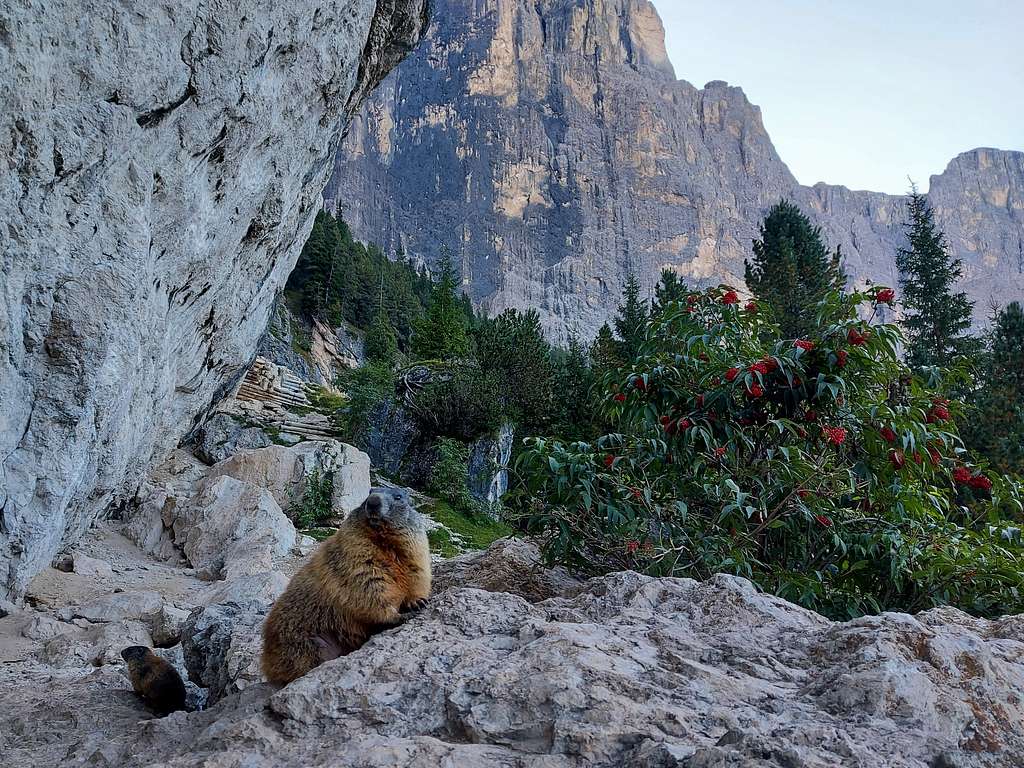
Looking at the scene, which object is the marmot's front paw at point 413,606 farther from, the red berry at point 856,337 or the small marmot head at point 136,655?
the red berry at point 856,337

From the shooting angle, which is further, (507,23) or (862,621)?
(507,23)

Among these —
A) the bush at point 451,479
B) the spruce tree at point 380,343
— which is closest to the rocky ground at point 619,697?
the bush at point 451,479

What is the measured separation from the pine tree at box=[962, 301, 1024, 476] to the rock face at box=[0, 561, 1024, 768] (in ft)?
55.4

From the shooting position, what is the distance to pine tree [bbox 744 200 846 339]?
2470 centimetres

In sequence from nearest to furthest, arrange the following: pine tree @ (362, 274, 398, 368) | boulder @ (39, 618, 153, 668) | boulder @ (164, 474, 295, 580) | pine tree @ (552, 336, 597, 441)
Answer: boulder @ (39, 618, 153, 668)
boulder @ (164, 474, 295, 580)
pine tree @ (552, 336, 597, 441)
pine tree @ (362, 274, 398, 368)

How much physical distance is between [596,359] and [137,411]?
2150 cm

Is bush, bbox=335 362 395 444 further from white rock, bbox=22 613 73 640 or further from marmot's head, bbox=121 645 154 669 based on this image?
marmot's head, bbox=121 645 154 669

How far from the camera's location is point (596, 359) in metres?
26.7

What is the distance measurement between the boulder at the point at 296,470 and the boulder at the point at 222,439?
66.6 inches

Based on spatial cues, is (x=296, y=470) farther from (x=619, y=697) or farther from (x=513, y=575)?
(x=619, y=697)

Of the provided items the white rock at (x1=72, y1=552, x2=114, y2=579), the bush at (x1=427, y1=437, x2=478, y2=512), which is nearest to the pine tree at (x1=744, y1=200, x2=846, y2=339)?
the bush at (x1=427, y1=437, x2=478, y2=512)

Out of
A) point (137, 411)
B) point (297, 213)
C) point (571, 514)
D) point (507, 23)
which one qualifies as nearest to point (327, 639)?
point (571, 514)

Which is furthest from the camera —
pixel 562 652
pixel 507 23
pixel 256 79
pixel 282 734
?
pixel 507 23

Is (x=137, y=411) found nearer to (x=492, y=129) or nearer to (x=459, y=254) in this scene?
(x=459, y=254)
